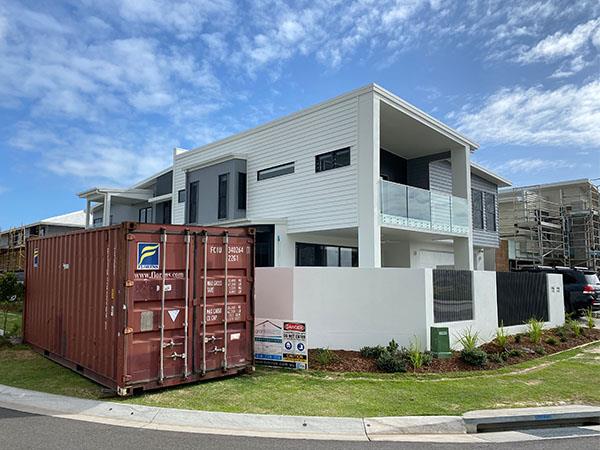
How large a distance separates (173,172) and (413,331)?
15396mm

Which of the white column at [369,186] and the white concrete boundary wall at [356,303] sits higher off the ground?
the white column at [369,186]

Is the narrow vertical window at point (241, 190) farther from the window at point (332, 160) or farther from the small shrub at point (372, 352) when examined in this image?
the small shrub at point (372, 352)

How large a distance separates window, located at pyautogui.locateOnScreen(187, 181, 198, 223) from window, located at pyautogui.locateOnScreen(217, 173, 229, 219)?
1731mm

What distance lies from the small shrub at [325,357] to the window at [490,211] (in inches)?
655

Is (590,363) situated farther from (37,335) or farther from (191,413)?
(37,335)

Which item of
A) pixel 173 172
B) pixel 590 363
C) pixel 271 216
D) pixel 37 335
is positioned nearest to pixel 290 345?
pixel 37 335

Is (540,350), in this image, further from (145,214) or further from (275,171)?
(145,214)

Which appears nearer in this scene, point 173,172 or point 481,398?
point 481,398

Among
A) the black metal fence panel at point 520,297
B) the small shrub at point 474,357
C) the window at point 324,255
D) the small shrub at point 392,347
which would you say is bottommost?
the small shrub at point 474,357

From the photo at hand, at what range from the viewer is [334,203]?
14.3 meters

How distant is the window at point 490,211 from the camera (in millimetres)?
23781

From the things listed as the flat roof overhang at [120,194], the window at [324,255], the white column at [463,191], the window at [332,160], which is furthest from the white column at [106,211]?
the white column at [463,191]

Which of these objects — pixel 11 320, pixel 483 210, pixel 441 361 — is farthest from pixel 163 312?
pixel 483 210

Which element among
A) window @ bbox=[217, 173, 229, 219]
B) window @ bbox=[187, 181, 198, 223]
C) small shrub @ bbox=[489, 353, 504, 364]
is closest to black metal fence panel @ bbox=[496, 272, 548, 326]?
small shrub @ bbox=[489, 353, 504, 364]
